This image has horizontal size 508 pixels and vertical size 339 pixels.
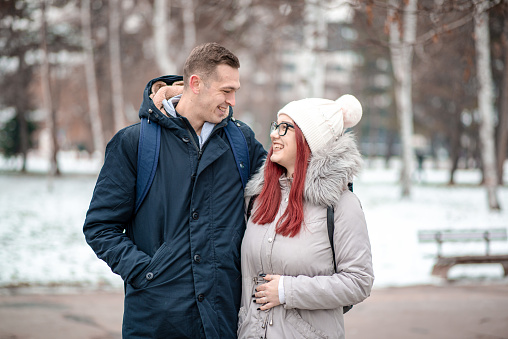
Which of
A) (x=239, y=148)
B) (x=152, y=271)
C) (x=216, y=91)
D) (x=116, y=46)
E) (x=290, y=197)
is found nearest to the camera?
(x=152, y=271)

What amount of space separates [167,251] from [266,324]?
627 mm

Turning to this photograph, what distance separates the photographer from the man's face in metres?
2.87

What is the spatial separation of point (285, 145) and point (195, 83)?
602mm

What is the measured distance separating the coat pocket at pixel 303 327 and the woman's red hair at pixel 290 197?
415 millimetres

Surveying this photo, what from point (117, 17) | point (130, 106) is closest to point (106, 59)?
point (117, 17)

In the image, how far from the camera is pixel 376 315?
609 centimetres

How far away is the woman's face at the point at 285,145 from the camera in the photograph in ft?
9.34

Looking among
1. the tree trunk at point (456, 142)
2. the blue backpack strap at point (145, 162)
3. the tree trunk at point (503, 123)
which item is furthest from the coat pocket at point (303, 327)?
the tree trunk at point (456, 142)

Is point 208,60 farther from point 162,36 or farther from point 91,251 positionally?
point 162,36

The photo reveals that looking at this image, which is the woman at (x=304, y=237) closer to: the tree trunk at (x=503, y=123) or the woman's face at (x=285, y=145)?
the woman's face at (x=285, y=145)

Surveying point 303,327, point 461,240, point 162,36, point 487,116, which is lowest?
point 461,240

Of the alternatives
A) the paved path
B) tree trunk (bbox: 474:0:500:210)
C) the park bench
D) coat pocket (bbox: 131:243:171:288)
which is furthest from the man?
tree trunk (bbox: 474:0:500:210)

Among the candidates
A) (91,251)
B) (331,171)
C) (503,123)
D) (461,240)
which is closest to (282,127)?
(331,171)

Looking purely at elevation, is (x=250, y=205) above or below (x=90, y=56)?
below
